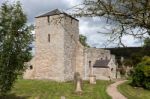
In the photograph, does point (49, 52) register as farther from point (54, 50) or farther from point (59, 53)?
point (59, 53)

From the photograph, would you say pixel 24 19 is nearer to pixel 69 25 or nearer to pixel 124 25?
pixel 124 25

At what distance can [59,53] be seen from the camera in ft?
115

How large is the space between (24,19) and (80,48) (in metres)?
21.1

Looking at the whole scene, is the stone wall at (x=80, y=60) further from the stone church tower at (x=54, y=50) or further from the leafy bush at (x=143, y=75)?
the leafy bush at (x=143, y=75)

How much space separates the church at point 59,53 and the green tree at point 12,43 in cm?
1628

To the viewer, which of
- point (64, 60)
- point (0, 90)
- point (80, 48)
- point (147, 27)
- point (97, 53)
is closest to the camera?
point (147, 27)

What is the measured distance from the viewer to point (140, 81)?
2802 centimetres

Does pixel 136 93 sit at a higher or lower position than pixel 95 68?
lower

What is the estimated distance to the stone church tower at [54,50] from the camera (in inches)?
1379

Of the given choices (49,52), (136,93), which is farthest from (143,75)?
(49,52)

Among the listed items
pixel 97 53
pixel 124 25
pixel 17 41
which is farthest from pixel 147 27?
pixel 97 53

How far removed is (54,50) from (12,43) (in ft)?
61.0

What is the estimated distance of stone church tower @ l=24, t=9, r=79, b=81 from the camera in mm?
35031

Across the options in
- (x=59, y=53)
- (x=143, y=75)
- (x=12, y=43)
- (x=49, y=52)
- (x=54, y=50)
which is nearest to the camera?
(x=12, y=43)
